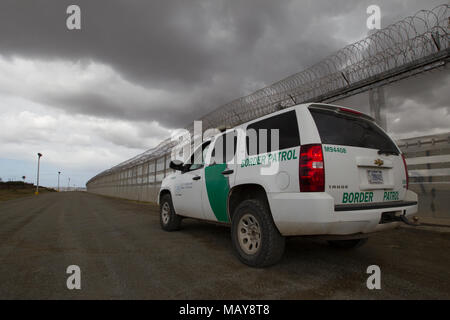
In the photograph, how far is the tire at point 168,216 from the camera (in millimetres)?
5078

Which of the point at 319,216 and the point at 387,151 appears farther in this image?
the point at 387,151

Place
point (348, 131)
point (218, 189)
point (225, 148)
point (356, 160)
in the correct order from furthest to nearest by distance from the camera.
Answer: point (225, 148) → point (218, 189) → point (348, 131) → point (356, 160)

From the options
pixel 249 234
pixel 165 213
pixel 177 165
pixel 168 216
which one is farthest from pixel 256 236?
pixel 165 213

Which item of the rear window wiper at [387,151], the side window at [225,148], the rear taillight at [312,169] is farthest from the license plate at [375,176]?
the side window at [225,148]

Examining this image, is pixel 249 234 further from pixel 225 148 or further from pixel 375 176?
pixel 375 176

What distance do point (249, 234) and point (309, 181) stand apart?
1.06m

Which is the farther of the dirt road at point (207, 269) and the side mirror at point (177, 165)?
the side mirror at point (177, 165)

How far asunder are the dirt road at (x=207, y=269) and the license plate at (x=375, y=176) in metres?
0.98

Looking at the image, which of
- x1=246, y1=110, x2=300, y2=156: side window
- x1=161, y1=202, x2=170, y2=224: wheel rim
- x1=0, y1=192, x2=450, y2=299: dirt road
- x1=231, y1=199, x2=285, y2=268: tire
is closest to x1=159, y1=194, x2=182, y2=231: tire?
x1=161, y1=202, x2=170, y2=224: wheel rim

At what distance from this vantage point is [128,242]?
4.20 meters

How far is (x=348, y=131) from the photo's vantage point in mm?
2781

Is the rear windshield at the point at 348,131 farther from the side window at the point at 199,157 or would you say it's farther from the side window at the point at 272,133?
the side window at the point at 199,157

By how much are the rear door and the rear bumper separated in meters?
0.11
